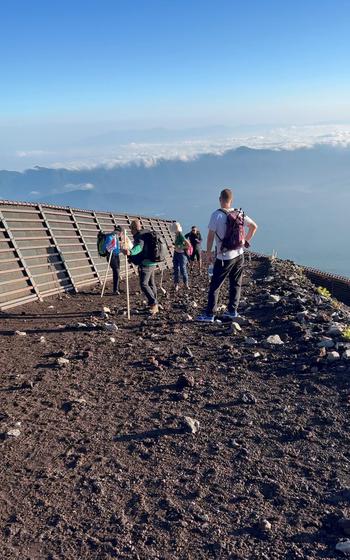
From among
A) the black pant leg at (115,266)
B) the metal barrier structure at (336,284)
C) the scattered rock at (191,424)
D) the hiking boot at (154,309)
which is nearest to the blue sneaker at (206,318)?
the hiking boot at (154,309)

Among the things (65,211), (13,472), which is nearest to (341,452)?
(13,472)

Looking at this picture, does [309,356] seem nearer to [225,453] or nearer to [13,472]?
[225,453]

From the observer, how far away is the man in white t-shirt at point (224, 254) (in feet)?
31.6

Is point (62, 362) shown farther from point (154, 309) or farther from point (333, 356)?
point (154, 309)

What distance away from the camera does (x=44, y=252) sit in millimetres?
15523

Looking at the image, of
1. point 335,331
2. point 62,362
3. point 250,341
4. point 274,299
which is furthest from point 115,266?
point 335,331

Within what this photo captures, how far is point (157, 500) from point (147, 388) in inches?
99.7

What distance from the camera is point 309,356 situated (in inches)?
313

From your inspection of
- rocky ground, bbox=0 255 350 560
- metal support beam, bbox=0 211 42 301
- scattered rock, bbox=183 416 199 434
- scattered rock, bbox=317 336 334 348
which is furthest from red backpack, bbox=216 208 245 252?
metal support beam, bbox=0 211 42 301

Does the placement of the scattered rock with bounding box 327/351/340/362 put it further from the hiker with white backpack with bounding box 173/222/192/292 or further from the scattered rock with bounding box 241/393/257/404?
the hiker with white backpack with bounding box 173/222/192/292

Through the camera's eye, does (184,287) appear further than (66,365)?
Yes

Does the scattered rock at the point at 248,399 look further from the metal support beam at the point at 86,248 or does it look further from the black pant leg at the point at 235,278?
the metal support beam at the point at 86,248

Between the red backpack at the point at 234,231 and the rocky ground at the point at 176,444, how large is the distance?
1557mm

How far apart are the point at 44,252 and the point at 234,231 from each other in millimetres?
7788
